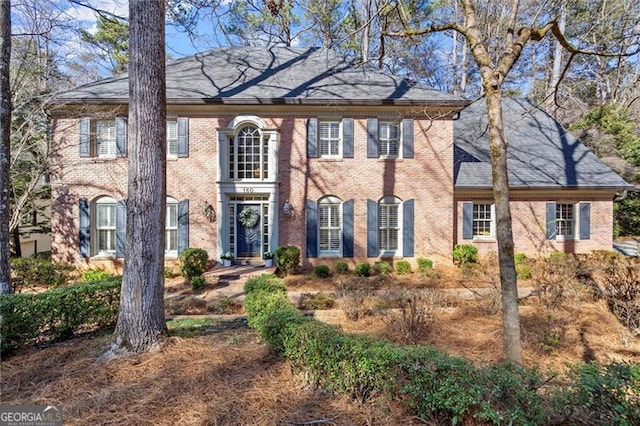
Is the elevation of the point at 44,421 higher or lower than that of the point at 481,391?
lower

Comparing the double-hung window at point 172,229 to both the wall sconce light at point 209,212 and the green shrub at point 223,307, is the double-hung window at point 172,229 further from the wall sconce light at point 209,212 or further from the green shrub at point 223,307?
the green shrub at point 223,307

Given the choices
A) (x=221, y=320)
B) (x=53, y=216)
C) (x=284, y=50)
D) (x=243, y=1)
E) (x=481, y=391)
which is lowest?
(x=221, y=320)

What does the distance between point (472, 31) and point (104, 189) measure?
12.1m

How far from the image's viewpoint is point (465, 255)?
36.2ft

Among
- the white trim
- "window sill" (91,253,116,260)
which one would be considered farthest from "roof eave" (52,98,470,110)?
"window sill" (91,253,116,260)

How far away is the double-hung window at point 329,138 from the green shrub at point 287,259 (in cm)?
374

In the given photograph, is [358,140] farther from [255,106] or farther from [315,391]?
[315,391]

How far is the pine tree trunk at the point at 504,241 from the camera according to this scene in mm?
3738

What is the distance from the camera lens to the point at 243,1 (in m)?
9.32

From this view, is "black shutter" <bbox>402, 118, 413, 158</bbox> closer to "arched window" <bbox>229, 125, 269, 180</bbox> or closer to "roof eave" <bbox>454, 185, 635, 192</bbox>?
"roof eave" <bbox>454, 185, 635, 192</bbox>

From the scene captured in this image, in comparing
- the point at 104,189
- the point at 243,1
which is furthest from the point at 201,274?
the point at 243,1

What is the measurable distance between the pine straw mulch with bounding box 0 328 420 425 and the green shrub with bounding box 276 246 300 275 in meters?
5.60

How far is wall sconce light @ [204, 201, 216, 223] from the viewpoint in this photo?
1084cm

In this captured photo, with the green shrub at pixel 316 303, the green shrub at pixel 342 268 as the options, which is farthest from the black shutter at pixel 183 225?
the green shrub at pixel 316 303
